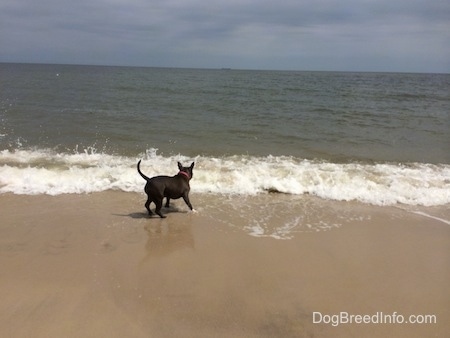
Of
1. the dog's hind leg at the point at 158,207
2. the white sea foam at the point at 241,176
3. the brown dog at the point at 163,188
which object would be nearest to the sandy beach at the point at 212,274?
the dog's hind leg at the point at 158,207

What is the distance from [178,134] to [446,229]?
373 inches

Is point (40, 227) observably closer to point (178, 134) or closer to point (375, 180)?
point (375, 180)

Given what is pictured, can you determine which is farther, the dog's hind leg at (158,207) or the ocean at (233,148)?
the ocean at (233,148)

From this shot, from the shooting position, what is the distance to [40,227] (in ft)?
18.6

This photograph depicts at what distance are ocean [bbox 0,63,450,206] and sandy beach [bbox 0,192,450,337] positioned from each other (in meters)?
1.30

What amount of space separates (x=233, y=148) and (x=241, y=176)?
11.3 feet

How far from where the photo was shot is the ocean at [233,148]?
7.87 m

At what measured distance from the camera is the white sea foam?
7.60 m

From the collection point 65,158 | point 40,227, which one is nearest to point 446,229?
point 40,227

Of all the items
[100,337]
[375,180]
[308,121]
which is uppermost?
[308,121]

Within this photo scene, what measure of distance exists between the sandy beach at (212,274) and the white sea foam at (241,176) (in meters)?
1.02

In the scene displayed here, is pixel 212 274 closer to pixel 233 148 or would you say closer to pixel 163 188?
pixel 163 188

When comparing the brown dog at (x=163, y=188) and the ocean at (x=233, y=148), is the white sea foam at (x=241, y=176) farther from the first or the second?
the brown dog at (x=163, y=188)

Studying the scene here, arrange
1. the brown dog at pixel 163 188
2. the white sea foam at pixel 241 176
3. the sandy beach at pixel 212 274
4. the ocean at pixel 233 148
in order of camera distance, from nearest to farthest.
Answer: the sandy beach at pixel 212 274, the brown dog at pixel 163 188, the white sea foam at pixel 241 176, the ocean at pixel 233 148
